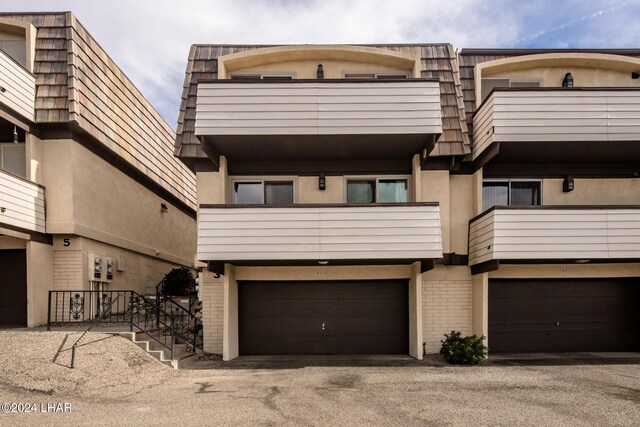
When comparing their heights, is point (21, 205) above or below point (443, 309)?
above

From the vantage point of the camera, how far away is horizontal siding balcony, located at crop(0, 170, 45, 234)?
965 centimetres

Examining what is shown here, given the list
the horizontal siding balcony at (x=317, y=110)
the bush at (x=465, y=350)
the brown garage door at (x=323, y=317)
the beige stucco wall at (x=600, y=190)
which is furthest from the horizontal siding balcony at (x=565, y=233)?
the brown garage door at (x=323, y=317)

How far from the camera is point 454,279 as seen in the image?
10945mm

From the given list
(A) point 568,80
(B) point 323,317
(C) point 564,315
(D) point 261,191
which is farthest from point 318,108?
(C) point 564,315

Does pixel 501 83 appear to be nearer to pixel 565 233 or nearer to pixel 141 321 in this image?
pixel 565 233

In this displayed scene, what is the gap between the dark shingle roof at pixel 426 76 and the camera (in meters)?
10.6

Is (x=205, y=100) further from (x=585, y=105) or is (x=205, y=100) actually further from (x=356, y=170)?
(x=585, y=105)

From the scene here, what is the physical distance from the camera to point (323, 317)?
36.0ft

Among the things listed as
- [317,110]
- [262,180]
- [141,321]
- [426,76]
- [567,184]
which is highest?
[426,76]

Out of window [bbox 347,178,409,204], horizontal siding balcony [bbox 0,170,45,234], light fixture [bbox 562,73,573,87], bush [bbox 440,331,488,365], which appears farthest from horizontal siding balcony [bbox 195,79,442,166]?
bush [bbox 440,331,488,365]

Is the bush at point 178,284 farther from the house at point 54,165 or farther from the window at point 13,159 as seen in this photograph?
the window at point 13,159

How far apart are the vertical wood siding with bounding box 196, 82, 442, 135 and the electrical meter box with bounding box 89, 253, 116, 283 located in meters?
5.26

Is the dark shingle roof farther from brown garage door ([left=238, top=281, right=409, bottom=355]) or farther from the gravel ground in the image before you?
the gravel ground

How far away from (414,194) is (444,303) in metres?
3.01
